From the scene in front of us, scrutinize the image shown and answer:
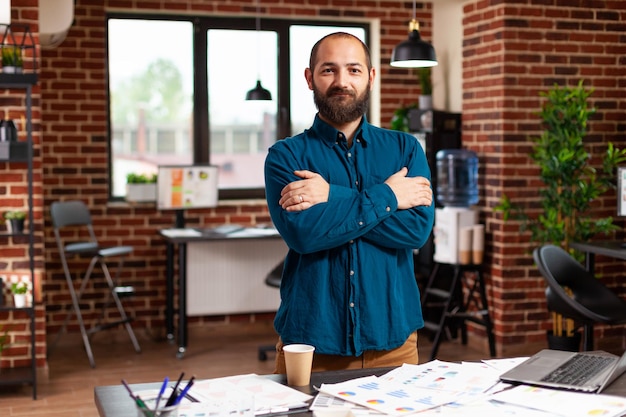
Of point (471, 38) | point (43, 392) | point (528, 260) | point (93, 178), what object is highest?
point (471, 38)

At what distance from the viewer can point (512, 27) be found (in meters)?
6.00

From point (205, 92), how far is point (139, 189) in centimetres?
98

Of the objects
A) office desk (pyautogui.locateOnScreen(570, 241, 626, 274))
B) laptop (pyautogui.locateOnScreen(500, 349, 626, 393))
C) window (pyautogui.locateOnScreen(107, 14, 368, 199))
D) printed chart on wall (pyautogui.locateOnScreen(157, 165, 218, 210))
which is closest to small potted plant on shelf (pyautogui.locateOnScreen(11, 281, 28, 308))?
printed chart on wall (pyautogui.locateOnScreen(157, 165, 218, 210))

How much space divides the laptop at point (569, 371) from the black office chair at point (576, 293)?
253 cm

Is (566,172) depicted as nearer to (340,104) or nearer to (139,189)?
(139,189)

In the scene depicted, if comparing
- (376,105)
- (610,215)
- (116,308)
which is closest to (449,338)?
(610,215)

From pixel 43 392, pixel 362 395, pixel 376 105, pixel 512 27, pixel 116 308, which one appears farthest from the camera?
pixel 376 105

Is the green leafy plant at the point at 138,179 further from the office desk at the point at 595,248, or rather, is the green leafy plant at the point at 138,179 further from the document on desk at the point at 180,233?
the office desk at the point at 595,248

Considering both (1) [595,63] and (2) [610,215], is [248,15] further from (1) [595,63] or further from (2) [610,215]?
(2) [610,215]

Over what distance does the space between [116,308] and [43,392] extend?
5.25ft

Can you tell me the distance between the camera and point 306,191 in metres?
2.52

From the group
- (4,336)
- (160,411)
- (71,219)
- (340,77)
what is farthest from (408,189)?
(71,219)

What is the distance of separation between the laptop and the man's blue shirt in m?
0.40

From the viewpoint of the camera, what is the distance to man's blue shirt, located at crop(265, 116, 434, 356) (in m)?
2.46
